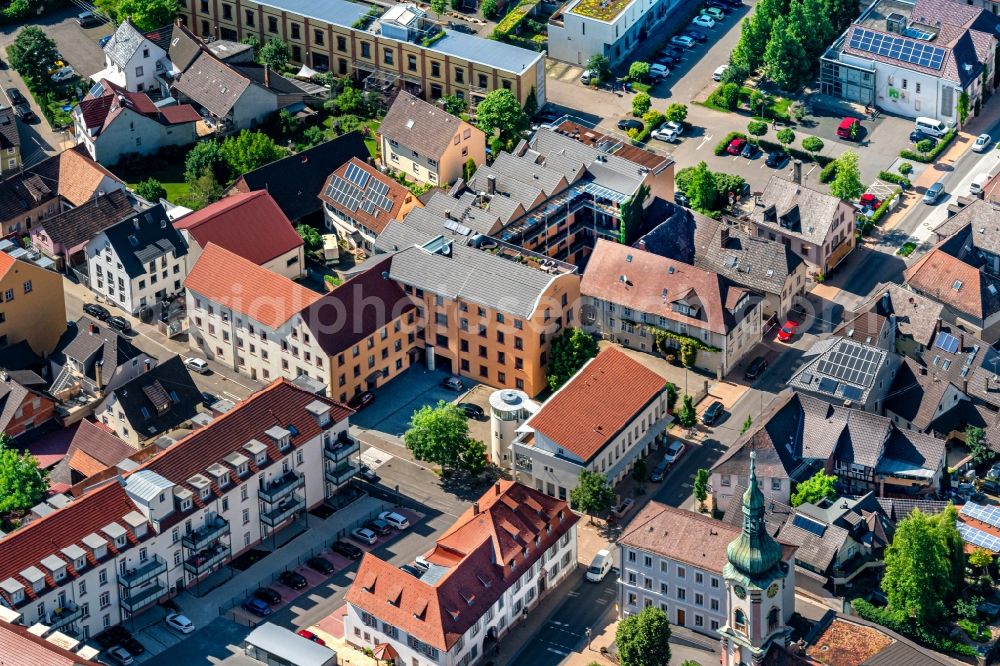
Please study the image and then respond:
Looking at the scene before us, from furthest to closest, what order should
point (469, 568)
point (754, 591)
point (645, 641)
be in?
point (469, 568), point (645, 641), point (754, 591)

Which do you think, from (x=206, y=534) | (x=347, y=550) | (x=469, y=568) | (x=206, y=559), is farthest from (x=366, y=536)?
(x=469, y=568)

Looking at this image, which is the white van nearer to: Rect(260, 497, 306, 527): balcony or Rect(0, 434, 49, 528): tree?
Rect(260, 497, 306, 527): balcony

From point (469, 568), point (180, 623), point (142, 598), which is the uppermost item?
point (469, 568)

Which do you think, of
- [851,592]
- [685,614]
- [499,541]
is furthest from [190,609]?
[851,592]

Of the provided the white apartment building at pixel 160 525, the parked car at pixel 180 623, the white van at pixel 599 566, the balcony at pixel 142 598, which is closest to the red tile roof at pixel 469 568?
the white van at pixel 599 566

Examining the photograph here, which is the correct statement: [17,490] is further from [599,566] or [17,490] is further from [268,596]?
[599,566]

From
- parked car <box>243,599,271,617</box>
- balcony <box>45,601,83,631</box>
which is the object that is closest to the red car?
parked car <box>243,599,271,617</box>

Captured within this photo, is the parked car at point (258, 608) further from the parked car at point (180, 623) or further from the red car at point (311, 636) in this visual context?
the parked car at point (180, 623)
